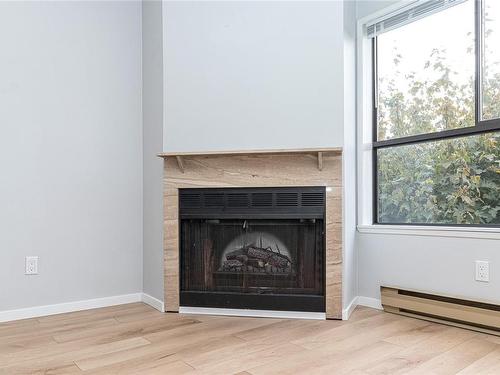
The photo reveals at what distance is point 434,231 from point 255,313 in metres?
1.26

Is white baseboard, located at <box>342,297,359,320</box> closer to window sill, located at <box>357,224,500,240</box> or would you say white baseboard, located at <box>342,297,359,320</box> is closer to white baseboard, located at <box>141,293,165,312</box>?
window sill, located at <box>357,224,500,240</box>

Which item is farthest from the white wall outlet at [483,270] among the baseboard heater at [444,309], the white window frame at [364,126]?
the white window frame at [364,126]

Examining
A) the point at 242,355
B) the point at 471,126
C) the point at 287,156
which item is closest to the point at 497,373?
the point at 242,355

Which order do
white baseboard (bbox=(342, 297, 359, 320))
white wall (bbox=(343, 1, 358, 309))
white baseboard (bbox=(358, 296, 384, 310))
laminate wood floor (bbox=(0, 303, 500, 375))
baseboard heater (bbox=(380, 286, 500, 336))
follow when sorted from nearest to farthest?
laminate wood floor (bbox=(0, 303, 500, 375)), baseboard heater (bbox=(380, 286, 500, 336)), white baseboard (bbox=(342, 297, 359, 320)), white wall (bbox=(343, 1, 358, 309)), white baseboard (bbox=(358, 296, 384, 310))

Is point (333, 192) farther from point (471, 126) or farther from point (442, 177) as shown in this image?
point (471, 126)

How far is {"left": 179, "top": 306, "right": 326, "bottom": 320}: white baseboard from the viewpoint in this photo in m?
2.56

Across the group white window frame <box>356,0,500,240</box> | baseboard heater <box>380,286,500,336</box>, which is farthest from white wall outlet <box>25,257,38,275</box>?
baseboard heater <box>380,286,500,336</box>

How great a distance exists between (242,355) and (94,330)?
0.97m

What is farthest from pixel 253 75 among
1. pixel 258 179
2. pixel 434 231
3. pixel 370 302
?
pixel 370 302

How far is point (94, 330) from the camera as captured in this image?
2326 mm

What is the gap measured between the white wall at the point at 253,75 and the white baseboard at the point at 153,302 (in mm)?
1095

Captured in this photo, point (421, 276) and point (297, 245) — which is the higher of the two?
point (297, 245)

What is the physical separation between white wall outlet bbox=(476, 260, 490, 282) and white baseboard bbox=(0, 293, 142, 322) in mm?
2309

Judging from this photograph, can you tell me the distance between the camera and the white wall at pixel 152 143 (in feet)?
9.30
